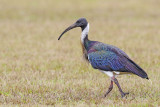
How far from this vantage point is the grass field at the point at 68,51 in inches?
316

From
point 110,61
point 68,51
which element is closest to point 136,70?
point 110,61

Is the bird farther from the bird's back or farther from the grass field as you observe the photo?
the grass field

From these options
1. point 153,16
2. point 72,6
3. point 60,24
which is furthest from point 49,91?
point 72,6

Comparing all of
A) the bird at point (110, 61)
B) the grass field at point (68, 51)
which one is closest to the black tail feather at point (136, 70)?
the bird at point (110, 61)

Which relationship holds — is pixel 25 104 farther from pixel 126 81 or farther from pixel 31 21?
pixel 31 21

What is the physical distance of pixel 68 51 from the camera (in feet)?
47.7

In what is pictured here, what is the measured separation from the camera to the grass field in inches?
316

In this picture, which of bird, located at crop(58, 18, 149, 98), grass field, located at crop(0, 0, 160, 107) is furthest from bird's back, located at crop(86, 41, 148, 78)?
grass field, located at crop(0, 0, 160, 107)

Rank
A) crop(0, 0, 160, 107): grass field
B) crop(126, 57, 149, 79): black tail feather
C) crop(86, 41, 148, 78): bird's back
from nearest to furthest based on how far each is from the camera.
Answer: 1. crop(126, 57, 149, 79): black tail feather
2. crop(86, 41, 148, 78): bird's back
3. crop(0, 0, 160, 107): grass field

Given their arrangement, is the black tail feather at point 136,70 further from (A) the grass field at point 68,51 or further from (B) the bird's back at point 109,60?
(A) the grass field at point 68,51

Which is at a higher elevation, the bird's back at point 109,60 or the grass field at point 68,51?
the bird's back at point 109,60

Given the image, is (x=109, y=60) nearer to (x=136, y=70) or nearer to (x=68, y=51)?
(x=136, y=70)

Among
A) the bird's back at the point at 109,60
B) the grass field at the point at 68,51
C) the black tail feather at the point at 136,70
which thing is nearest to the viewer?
the black tail feather at the point at 136,70

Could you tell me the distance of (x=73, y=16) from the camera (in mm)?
27031
